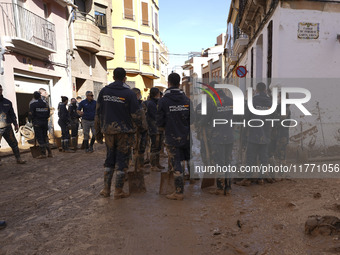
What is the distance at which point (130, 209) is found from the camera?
3793 millimetres

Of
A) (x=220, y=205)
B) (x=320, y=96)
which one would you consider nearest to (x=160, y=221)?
(x=220, y=205)

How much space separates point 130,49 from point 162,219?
21408mm

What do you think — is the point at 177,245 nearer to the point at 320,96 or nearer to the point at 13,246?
the point at 13,246

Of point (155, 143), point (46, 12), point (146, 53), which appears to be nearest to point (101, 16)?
point (46, 12)

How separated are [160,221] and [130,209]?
2.06 ft

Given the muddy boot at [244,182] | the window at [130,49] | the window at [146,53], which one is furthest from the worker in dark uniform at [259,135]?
the window at [146,53]

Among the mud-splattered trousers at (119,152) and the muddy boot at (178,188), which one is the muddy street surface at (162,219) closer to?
the muddy boot at (178,188)

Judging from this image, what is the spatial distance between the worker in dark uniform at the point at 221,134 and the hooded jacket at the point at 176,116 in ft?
1.64

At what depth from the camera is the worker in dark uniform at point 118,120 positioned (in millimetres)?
4086

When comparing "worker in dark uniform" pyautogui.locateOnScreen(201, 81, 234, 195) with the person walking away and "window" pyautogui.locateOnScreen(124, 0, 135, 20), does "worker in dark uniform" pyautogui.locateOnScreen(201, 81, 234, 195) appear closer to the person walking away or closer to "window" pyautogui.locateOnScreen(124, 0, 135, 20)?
the person walking away

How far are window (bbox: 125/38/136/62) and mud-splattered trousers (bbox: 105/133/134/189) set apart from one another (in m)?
19.8

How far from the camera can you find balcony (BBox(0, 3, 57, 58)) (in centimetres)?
957

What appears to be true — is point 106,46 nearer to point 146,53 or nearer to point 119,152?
point 146,53

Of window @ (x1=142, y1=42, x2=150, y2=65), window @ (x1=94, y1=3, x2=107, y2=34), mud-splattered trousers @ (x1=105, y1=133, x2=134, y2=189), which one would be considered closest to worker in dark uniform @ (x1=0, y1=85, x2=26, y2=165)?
mud-splattered trousers @ (x1=105, y1=133, x2=134, y2=189)
